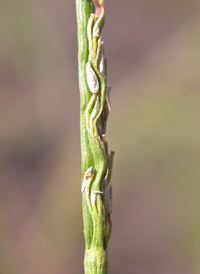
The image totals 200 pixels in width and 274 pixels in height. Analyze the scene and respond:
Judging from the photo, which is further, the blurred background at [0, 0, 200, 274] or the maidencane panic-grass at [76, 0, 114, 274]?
the blurred background at [0, 0, 200, 274]

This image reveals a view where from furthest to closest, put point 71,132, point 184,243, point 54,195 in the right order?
point 71,132
point 54,195
point 184,243

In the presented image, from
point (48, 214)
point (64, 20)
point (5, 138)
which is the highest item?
point (64, 20)

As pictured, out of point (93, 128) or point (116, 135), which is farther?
point (116, 135)

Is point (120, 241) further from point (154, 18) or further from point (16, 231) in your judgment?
point (154, 18)

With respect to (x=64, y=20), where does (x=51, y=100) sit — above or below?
below

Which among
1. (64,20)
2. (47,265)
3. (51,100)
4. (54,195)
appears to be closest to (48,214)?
(54,195)
